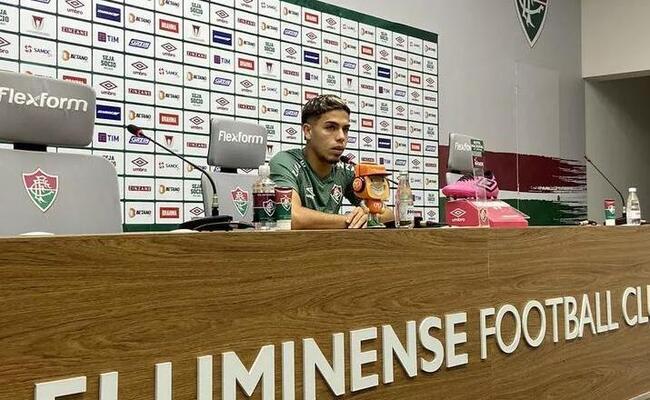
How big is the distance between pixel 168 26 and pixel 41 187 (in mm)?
1316

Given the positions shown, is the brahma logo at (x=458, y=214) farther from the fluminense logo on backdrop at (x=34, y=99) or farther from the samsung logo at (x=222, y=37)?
the samsung logo at (x=222, y=37)

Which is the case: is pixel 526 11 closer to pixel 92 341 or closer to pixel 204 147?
pixel 204 147

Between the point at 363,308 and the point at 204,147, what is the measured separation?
1895 mm

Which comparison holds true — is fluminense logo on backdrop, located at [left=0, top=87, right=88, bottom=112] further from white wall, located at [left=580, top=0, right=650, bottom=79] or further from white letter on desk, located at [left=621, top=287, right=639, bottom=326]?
white wall, located at [left=580, top=0, right=650, bottom=79]

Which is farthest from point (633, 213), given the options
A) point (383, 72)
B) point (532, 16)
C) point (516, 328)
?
point (532, 16)

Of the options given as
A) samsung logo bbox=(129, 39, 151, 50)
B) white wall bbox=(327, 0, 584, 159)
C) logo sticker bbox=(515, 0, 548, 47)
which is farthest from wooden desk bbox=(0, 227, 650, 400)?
logo sticker bbox=(515, 0, 548, 47)

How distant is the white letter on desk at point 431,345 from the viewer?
4.93 feet

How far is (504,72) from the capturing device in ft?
15.8

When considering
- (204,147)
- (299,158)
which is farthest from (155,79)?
(299,158)

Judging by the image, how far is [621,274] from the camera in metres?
2.18

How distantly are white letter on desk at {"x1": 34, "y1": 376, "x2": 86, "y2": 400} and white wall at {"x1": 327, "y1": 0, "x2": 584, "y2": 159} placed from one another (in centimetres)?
299

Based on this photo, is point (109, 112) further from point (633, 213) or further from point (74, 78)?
point (633, 213)

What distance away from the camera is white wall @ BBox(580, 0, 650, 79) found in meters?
5.38

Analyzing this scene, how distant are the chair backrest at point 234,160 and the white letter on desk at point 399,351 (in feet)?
3.59
